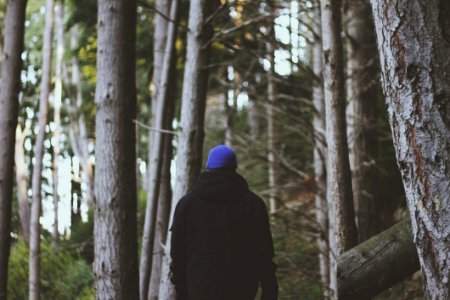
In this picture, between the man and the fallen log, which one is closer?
the fallen log

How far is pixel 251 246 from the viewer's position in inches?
188

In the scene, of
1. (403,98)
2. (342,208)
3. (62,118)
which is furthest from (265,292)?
(62,118)

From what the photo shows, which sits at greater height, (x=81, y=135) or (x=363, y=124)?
(x=81, y=135)

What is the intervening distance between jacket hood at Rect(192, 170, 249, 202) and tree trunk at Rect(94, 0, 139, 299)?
175cm

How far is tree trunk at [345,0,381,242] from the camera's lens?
816cm

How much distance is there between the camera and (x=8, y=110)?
7496 mm

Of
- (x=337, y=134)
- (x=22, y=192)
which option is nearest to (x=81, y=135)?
(x=22, y=192)

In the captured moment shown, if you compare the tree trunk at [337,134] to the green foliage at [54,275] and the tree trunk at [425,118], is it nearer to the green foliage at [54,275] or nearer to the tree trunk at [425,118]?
the tree trunk at [425,118]

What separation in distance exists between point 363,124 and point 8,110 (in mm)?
4579

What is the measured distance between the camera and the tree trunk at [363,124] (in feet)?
26.8

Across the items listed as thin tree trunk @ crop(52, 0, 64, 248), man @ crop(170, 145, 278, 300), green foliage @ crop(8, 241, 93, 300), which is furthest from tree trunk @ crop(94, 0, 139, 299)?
thin tree trunk @ crop(52, 0, 64, 248)

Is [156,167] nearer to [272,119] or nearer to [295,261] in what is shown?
[272,119]

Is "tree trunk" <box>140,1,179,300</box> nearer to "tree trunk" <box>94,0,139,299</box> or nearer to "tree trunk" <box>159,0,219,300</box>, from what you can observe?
"tree trunk" <box>159,0,219,300</box>

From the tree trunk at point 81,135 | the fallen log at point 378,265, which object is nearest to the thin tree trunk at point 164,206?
the fallen log at point 378,265
